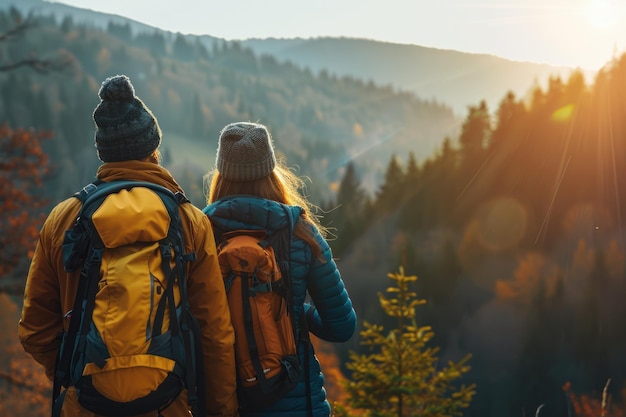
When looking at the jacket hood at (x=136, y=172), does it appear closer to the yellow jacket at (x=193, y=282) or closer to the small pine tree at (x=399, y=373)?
the yellow jacket at (x=193, y=282)

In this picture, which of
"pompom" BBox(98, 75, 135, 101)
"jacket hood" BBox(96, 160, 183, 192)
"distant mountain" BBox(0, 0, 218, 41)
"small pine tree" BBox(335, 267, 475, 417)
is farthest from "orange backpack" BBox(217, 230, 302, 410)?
"distant mountain" BBox(0, 0, 218, 41)

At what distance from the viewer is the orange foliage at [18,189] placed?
12.6m

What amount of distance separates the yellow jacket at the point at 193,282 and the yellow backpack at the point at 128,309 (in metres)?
0.06

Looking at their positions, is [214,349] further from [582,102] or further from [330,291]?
[582,102]

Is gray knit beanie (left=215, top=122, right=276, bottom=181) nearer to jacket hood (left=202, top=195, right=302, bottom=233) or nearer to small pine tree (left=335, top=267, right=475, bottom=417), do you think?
jacket hood (left=202, top=195, right=302, bottom=233)

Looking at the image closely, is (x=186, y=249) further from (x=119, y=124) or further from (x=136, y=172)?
(x=119, y=124)

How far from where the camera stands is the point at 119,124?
2.09 m

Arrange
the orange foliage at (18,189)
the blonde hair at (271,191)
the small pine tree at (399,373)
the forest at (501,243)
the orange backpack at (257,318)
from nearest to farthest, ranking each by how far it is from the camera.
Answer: the orange backpack at (257,318) → the blonde hair at (271,191) → the small pine tree at (399,373) → the orange foliage at (18,189) → the forest at (501,243)

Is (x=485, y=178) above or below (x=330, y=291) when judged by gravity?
below

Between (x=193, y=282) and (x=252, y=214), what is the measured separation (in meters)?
0.34

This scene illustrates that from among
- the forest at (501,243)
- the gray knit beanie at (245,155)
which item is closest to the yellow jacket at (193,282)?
the gray knit beanie at (245,155)

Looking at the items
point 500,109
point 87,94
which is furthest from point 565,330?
point 87,94

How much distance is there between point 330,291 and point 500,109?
36.7m

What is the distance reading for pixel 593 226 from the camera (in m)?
26.6
